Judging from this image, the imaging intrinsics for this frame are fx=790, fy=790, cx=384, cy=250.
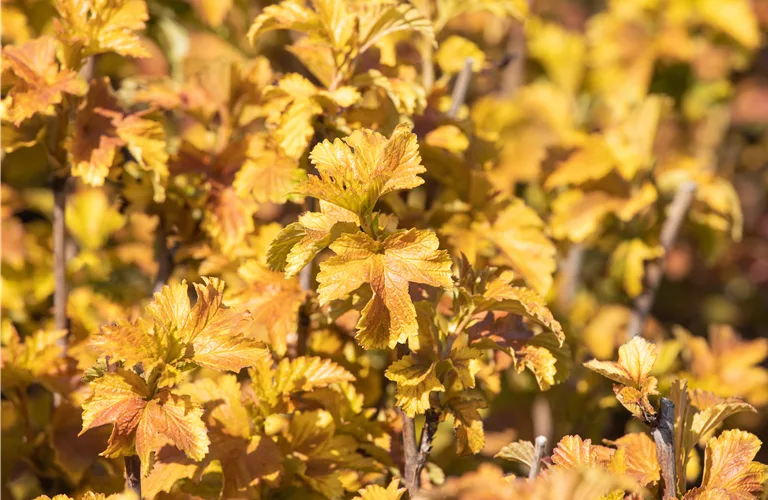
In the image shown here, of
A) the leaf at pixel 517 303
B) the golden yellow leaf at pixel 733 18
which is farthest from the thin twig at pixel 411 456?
the golden yellow leaf at pixel 733 18

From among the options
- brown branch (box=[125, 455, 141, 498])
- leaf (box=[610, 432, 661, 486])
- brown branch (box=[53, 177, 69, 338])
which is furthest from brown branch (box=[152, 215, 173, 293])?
leaf (box=[610, 432, 661, 486])

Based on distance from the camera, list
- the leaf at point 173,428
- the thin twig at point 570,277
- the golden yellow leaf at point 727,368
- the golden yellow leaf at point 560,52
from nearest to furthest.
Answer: the leaf at point 173,428 < the golden yellow leaf at point 727,368 < the thin twig at point 570,277 < the golden yellow leaf at point 560,52

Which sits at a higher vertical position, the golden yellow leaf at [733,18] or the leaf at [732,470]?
the golden yellow leaf at [733,18]

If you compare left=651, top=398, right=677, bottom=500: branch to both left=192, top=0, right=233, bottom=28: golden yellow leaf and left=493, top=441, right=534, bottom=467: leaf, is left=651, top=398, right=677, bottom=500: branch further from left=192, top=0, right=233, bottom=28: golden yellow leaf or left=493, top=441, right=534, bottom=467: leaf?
left=192, top=0, right=233, bottom=28: golden yellow leaf

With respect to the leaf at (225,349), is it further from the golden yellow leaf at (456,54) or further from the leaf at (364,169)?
the golden yellow leaf at (456,54)

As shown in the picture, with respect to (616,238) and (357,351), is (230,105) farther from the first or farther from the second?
(616,238)

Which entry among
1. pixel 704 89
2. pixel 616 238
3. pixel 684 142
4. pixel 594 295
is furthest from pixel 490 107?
pixel 684 142
